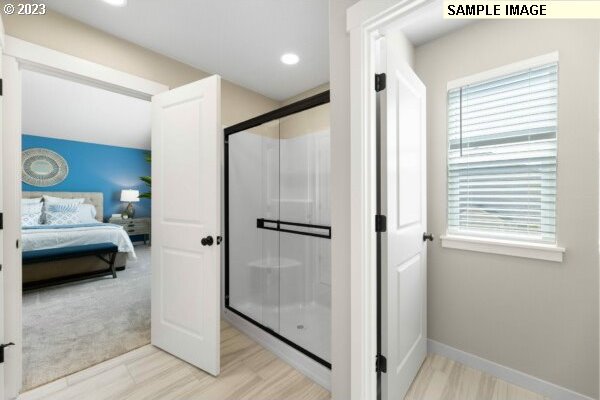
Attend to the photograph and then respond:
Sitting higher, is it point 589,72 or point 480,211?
point 589,72

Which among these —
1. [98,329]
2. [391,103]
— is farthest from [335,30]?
[98,329]

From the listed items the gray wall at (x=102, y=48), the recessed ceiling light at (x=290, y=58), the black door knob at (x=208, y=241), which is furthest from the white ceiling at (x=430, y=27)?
the black door knob at (x=208, y=241)

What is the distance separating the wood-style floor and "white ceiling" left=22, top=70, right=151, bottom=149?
339cm

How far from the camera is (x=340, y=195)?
142 cm

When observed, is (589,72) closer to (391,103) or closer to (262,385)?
(391,103)

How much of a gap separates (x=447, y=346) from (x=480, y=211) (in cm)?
101

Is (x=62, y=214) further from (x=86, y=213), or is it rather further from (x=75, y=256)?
(x=75, y=256)

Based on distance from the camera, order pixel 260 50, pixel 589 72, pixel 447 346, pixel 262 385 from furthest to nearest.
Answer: pixel 260 50 → pixel 447 346 → pixel 262 385 → pixel 589 72

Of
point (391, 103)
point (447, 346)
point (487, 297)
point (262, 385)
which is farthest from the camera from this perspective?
point (447, 346)

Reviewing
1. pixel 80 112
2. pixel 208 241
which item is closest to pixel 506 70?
pixel 208 241

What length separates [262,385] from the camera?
1.73 meters

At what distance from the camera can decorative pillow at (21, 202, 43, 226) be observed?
4406 mm

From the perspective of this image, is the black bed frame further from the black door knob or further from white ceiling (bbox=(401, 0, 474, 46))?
white ceiling (bbox=(401, 0, 474, 46))

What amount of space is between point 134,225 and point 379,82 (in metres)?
6.36
